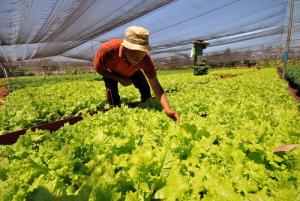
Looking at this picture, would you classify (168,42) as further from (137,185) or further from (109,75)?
(137,185)

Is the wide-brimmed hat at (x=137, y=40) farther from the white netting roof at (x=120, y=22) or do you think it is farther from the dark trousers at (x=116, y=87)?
the white netting roof at (x=120, y=22)

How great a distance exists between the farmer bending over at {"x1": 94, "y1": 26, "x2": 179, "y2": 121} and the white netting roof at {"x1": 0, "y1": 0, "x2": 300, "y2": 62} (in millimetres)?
2066

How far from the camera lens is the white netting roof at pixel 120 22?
7043 millimetres

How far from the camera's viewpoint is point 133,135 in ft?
10.1

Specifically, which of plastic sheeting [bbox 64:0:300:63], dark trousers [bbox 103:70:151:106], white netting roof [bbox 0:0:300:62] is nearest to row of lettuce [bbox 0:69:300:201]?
dark trousers [bbox 103:70:151:106]

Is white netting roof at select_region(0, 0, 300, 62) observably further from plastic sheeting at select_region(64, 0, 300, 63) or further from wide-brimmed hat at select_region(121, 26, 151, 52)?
wide-brimmed hat at select_region(121, 26, 151, 52)

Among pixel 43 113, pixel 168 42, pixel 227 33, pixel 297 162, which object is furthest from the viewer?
pixel 227 33

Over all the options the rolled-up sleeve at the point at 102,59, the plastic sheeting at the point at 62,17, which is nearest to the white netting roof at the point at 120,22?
the plastic sheeting at the point at 62,17

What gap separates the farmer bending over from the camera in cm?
418

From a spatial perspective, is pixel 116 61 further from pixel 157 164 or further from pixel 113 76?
Result: pixel 157 164

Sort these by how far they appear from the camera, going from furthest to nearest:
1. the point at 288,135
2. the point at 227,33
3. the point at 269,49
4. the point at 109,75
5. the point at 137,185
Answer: the point at 269,49 → the point at 227,33 → the point at 109,75 → the point at 288,135 → the point at 137,185

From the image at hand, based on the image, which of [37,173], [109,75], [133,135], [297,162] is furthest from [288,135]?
[109,75]

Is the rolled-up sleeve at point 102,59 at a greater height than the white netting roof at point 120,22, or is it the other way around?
the white netting roof at point 120,22

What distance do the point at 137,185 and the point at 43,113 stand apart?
5.10m
